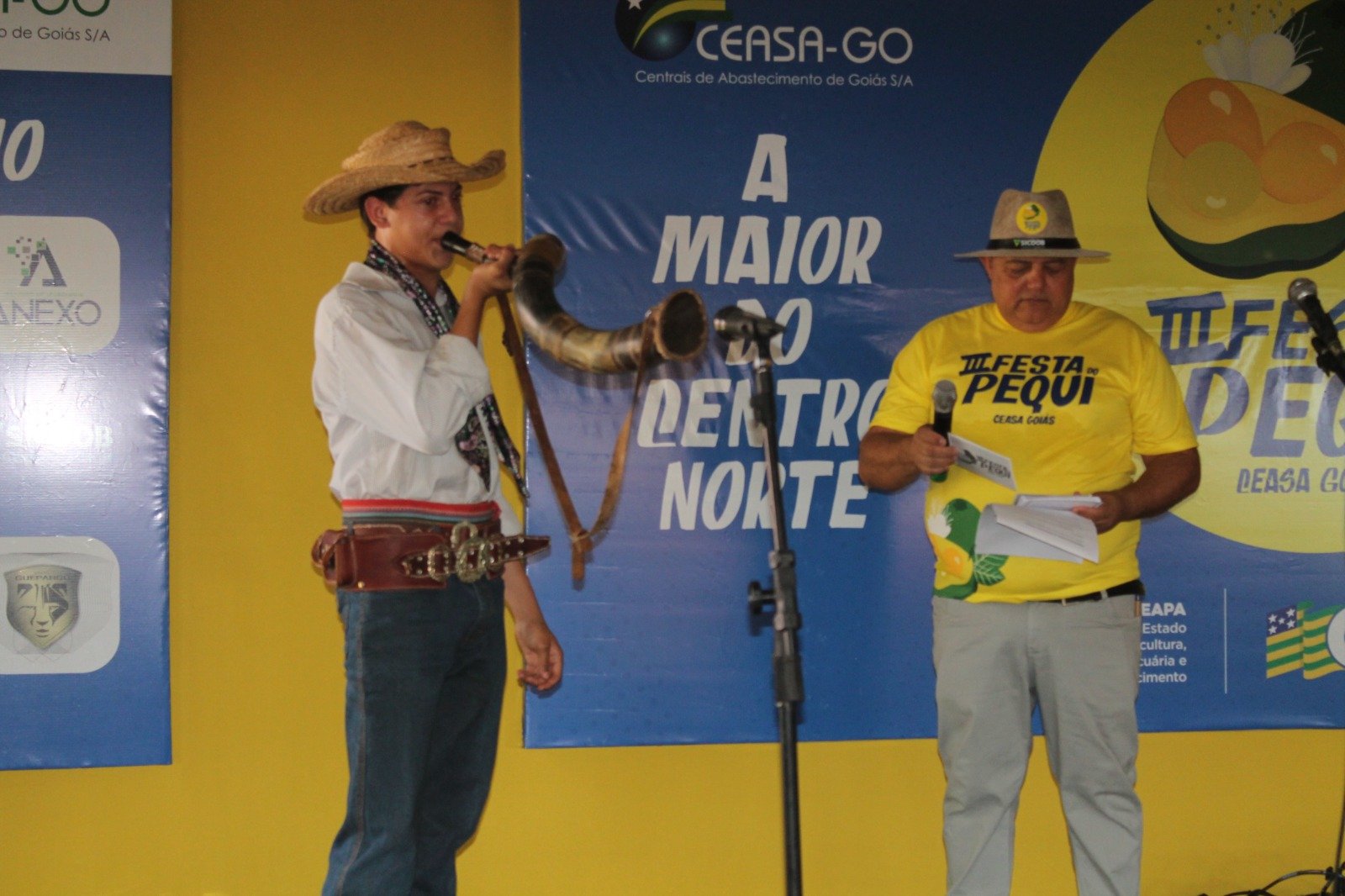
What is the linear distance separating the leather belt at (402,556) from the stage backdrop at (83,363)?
44.8 inches

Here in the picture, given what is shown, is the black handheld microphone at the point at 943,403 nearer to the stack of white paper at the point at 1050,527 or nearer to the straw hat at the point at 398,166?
the stack of white paper at the point at 1050,527

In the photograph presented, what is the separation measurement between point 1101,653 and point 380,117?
2292 mm

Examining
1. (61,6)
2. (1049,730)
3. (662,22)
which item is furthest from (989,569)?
(61,6)

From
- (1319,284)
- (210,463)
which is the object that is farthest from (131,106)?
(1319,284)

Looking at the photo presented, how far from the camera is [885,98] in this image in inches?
138

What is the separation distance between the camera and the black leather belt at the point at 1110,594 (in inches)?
118

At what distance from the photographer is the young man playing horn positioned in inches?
91.1

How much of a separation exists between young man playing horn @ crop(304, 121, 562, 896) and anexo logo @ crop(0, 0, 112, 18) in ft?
3.73

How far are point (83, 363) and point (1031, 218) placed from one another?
2.42 meters

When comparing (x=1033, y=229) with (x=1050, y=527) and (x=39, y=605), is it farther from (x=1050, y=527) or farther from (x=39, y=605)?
(x=39, y=605)

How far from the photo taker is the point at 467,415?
8.13 ft

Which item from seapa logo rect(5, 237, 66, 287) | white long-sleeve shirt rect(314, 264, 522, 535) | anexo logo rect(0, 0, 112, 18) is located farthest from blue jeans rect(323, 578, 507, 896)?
anexo logo rect(0, 0, 112, 18)

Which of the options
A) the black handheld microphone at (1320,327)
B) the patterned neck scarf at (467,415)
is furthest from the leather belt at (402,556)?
the black handheld microphone at (1320,327)

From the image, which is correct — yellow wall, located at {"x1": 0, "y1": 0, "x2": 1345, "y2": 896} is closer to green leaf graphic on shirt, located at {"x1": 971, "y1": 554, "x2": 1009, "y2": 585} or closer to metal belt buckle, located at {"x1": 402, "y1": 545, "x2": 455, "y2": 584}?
green leaf graphic on shirt, located at {"x1": 971, "y1": 554, "x2": 1009, "y2": 585}
